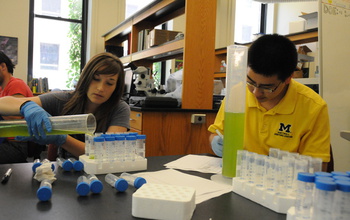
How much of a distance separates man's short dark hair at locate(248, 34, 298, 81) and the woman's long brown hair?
28.7 inches

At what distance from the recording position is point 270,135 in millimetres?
1356

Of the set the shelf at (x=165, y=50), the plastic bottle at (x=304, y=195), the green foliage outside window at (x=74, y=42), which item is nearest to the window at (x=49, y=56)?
the green foliage outside window at (x=74, y=42)

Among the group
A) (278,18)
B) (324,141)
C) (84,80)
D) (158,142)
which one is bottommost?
(158,142)

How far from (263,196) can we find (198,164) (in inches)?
16.8

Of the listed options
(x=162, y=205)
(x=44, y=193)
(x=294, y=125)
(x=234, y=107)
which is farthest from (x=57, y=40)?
(x=162, y=205)

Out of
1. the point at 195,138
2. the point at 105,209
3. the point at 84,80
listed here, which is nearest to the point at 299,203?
the point at 105,209

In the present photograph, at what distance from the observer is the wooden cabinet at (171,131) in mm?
2236

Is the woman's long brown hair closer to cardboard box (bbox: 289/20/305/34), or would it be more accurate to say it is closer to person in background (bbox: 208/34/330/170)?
person in background (bbox: 208/34/330/170)

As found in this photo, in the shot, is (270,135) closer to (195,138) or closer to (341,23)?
(195,138)

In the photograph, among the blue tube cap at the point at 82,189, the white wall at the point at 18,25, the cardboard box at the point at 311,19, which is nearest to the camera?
the blue tube cap at the point at 82,189

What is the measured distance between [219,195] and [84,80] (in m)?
1.06

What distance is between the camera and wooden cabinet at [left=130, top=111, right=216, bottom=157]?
2236 mm

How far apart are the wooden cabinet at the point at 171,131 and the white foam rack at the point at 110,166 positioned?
3.94ft

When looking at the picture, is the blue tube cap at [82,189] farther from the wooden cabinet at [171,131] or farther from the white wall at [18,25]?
the white wall at [18,25]
